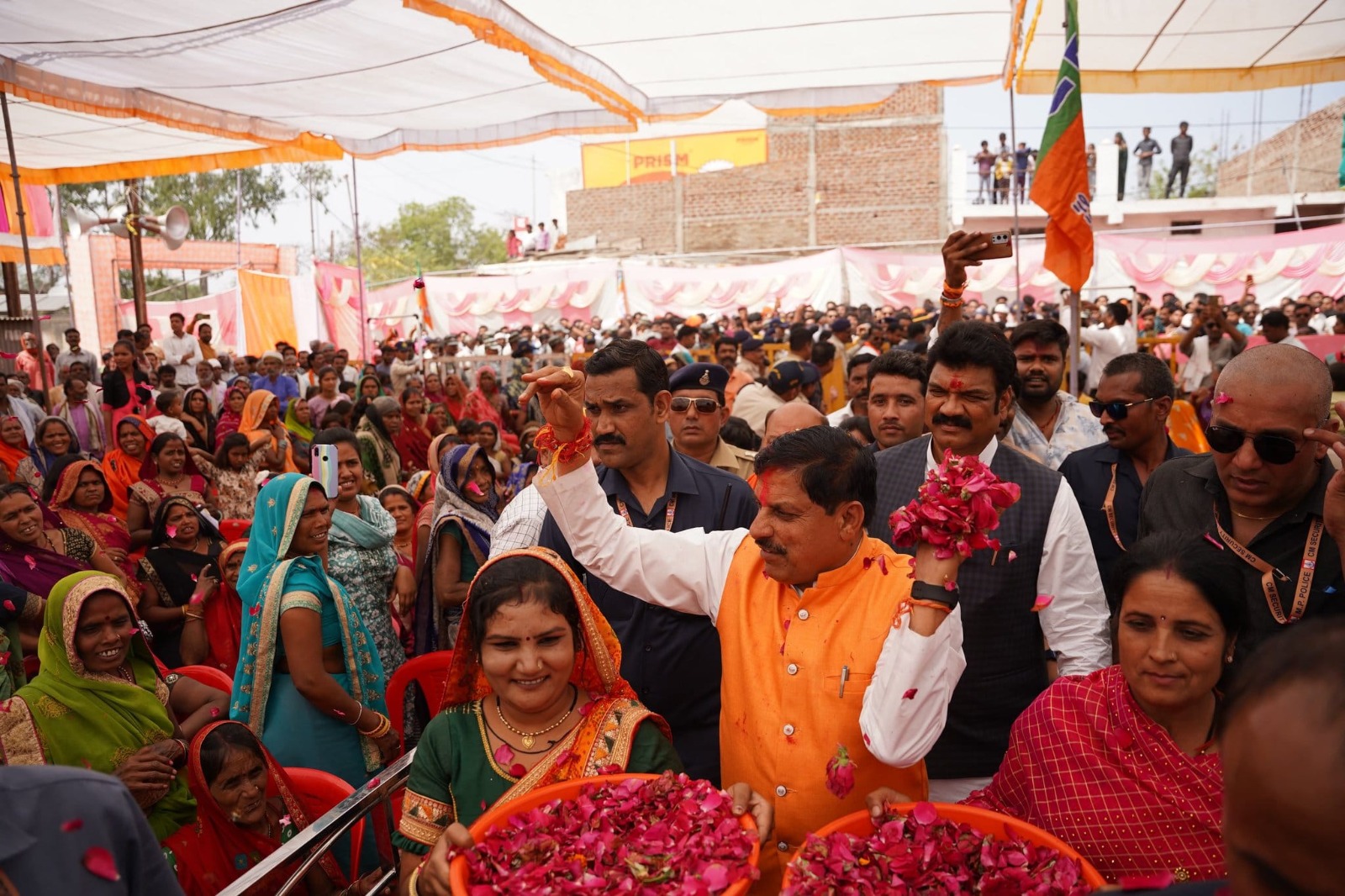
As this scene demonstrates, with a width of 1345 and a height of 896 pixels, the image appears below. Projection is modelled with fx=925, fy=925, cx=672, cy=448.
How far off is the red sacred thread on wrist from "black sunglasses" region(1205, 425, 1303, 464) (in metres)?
1.51

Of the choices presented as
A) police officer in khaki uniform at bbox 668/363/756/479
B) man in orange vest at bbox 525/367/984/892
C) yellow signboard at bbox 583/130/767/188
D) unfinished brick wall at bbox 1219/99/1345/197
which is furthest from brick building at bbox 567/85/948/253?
man in orange vest at bbox 525/367/984/892

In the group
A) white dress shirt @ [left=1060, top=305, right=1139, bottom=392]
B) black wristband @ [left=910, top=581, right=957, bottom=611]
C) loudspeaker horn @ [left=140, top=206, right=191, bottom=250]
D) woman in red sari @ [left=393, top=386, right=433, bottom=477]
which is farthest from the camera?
loudspeaker horn @ [left=140, top=206, right=191, bottom=250]

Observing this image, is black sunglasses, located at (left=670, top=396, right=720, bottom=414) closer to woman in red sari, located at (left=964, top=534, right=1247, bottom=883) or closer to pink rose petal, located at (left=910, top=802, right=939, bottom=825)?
woman in red sari, located at (left=964, top=534, right=1247, bottom=883)

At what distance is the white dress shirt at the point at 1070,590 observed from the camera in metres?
2.23

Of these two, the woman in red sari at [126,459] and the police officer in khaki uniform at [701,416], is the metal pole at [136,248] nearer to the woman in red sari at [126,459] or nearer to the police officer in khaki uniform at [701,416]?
the woman in red sari at [126,459]

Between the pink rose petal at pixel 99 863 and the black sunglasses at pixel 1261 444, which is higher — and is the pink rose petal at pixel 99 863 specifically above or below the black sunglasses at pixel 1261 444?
below

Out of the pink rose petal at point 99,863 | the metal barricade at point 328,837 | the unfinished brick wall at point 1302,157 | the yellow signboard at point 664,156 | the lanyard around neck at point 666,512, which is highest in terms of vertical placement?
the yellow signboard at point 664,156

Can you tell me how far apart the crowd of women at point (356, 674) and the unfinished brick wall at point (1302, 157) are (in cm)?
2482

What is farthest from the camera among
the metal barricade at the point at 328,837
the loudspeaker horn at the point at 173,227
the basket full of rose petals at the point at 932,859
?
the loudspeaker horn at the point at 173,227

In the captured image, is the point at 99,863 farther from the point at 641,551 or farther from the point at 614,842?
the point at 641,551

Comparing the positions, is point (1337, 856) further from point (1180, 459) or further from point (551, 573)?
point (1180, 459)

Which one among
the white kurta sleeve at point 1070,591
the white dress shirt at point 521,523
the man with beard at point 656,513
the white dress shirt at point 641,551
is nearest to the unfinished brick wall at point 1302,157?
the white kurta sleeve at point 1070,591

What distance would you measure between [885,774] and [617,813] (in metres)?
0.56

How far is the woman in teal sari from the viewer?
10.6 ft
